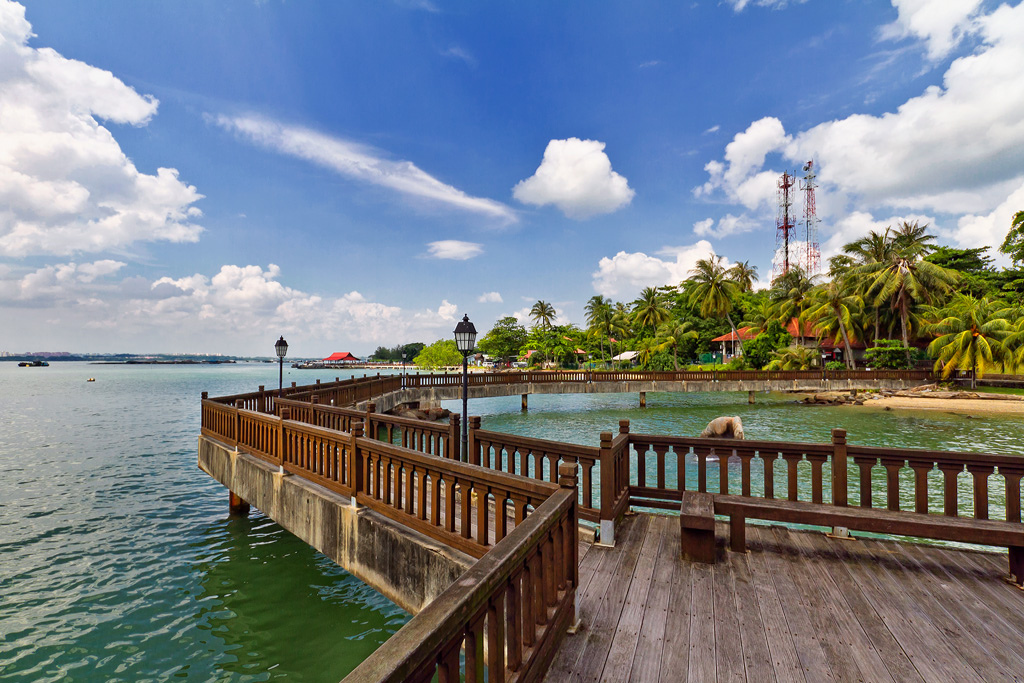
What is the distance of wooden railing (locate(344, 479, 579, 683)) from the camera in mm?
1372

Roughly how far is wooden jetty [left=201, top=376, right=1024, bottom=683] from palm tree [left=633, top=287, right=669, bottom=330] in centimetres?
4841

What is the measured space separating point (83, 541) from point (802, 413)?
2921 centimetres

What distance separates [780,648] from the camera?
8.84 ft

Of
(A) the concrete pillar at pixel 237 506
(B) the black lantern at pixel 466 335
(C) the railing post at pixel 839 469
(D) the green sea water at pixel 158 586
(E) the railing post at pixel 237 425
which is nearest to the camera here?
(C) the railing post at pixel 839 469

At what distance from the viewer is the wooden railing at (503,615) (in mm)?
1372

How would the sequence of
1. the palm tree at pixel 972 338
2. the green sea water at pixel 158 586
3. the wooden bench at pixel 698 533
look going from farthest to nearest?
the palm tree at pixel 972 338 → the green sea water at pixel 158 586 → the wooden bench at pixel 698 533

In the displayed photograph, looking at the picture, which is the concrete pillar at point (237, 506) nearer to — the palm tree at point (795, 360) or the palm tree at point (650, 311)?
the palm tree at point (795, 360)

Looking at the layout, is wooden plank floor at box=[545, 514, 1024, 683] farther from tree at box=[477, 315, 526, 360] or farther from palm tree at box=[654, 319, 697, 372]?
tree at box=[477, 315, 526, 360]

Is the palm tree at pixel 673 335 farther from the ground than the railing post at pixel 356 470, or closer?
farther from the ground

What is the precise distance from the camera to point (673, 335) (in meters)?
48.9

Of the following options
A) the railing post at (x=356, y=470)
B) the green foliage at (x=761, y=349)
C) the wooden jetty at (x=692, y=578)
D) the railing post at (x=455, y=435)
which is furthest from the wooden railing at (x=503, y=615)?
the green foliage at (x=761, y=349)

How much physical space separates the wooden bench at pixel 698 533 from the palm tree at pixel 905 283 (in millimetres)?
39903

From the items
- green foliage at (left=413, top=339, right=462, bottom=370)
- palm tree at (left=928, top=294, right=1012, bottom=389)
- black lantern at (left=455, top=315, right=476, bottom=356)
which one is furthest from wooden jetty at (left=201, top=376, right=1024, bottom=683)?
green foliage at (left=413, top=339, right=462, bottom=370)

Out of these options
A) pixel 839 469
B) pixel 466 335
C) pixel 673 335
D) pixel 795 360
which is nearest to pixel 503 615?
pixel 839 469
